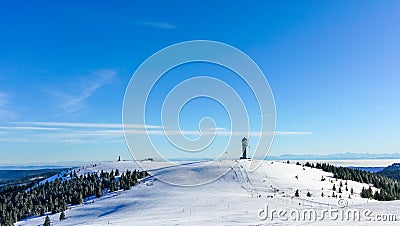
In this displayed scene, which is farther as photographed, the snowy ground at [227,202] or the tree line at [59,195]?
the tree line at [59,195]

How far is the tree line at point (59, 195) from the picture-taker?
5806 cm

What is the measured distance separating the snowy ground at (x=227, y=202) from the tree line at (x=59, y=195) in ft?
11.2

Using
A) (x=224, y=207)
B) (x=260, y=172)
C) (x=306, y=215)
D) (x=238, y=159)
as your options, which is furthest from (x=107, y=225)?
(x=238, y=159)

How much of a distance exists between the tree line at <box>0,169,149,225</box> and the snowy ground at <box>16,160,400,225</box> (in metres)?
3.41

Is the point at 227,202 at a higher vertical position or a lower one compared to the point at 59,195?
higher

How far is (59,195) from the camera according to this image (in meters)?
67.6

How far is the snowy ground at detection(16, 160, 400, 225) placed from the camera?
28.8 metres

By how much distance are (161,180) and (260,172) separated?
59.3 ft

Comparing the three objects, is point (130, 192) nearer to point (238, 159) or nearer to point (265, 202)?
point (265, 202)

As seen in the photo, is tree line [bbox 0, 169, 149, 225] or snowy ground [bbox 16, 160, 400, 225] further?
tree line [bbox 0, 169, 149, 225]

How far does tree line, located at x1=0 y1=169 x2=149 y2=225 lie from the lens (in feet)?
190

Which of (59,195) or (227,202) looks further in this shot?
A: (59,195)

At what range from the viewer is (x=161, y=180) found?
65.3 meters

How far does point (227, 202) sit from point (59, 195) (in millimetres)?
39676
